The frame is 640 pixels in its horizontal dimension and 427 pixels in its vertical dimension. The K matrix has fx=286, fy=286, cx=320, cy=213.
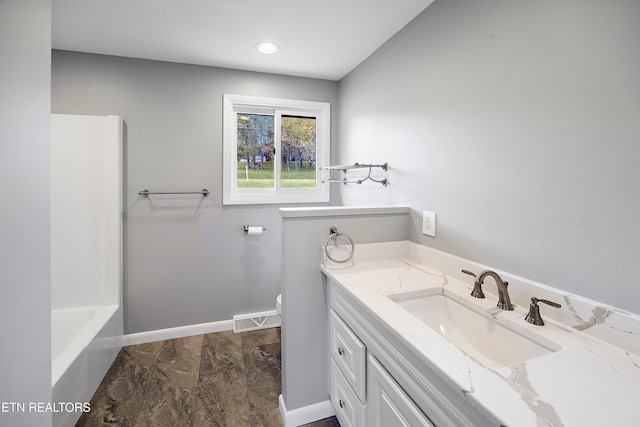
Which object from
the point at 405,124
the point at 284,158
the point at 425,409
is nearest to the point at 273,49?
the point at 284,158

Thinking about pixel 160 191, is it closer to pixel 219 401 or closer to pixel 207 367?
pixel 207 367

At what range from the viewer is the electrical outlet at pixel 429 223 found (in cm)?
156

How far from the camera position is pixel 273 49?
6.91 feet

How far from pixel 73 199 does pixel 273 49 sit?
1825 millimetres

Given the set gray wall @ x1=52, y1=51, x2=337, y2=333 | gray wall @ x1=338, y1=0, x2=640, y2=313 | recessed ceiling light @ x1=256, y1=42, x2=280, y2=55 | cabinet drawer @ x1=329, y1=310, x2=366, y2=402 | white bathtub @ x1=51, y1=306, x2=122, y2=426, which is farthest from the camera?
gray wall @ x1=52, y1=51, x2=337, y2=333

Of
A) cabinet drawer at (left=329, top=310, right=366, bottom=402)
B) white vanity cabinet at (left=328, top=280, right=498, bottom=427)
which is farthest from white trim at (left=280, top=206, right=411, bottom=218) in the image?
cabinet drawer at (left=329, top=310, right=366, bottom=402)

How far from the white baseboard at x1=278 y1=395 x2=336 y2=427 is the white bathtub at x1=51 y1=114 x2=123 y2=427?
1.32 metres

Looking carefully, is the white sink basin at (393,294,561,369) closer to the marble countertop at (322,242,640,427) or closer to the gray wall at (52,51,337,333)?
the marble countertop at (322,242,640,427)

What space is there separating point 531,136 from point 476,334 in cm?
78

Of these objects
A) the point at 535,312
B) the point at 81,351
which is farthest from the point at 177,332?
Result: the point at 535,312

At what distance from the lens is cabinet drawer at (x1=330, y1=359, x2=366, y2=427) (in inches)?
47.2

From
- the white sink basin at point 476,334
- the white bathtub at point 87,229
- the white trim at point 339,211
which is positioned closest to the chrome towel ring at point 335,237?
the white trim at point 339,211

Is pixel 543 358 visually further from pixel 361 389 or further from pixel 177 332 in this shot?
pixel 177 332

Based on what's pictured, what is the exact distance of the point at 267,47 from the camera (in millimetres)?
2074
